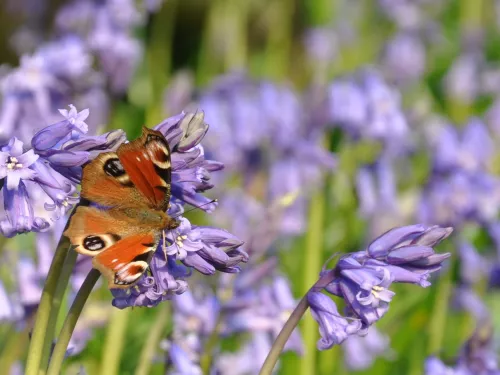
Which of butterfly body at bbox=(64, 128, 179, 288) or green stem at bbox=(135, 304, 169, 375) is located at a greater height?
butterfly body at bbox=(64, 128, 179, 288)

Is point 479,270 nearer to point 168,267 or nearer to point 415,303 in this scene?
point 415,303

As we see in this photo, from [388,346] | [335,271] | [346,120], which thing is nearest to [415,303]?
[388,346]

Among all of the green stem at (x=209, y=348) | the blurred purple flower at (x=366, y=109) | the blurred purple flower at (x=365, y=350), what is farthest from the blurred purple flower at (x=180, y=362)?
the blurred purple flower at (x=366, y=109)

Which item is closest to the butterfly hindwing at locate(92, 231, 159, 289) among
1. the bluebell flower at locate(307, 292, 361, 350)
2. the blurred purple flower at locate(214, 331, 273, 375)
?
the bluebell flower at locate(307, 292, 361, 350)

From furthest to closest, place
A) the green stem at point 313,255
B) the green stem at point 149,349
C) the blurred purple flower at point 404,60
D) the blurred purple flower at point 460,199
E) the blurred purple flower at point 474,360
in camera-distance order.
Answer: the blurred purple flower at point 404,60
the blurred purple flower at point 460,199
the green stem at point 313,255
the green stem at point 149,349
the blurred purple flower at point 474,360

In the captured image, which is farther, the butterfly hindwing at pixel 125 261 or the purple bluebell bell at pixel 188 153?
the purple bluebell bell at pixel 188 153

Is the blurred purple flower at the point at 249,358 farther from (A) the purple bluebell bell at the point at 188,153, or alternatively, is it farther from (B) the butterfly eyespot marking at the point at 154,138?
(B) the butterfly eyespot marking at the point at 154,138

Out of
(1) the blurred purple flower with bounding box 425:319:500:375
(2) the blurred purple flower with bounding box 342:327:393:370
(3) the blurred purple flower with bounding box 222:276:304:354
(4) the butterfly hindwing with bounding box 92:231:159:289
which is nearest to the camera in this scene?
(4) the butterfly hindwing with bounding box 92:231:159:289

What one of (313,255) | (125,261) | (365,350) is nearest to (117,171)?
(125,261)

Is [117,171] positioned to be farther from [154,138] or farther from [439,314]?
[439,314]

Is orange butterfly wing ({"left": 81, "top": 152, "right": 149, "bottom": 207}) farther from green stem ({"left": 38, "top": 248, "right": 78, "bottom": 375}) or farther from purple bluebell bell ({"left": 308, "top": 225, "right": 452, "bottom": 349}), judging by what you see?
purple bluebell bell ({"left": 308, "top": 225, "right": 452, "bottom": 349})
